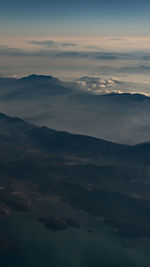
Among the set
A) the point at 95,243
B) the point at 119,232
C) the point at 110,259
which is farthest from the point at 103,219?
the point at 110,259

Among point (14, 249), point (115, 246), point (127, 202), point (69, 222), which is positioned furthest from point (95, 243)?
point (127, 202)

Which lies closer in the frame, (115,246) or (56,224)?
(115,246)

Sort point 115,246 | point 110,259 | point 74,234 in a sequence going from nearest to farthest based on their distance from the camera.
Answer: point 110,259 → point 115,246 → point 74,234

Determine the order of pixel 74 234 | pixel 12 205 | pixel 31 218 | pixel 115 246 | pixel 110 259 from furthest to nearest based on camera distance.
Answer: pixel 12 205 → pixel 31 218 → pixel 74 234 → pixel 115 246 → pixel 110 259

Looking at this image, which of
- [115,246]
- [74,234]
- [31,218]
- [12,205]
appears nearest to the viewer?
[115,246]

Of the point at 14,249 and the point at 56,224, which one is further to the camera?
the point at 56,224

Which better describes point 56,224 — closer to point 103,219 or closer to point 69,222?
point 69,222

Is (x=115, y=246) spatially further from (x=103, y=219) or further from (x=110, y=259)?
(x=103, y=219)

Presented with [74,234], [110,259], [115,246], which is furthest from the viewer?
[74,234]
